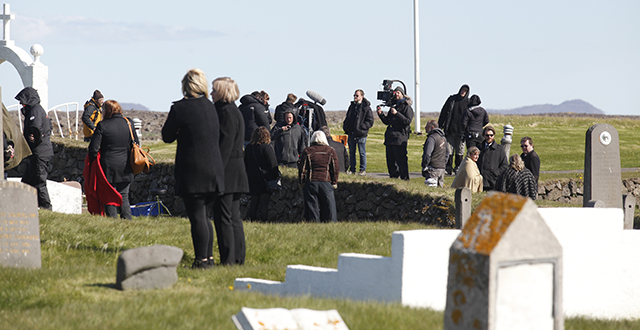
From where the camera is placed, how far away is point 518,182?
11352 mm

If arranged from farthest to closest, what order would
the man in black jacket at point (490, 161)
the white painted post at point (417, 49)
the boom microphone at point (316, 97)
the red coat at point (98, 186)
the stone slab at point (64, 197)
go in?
A: the white painted post at point (417, 49), the boom microphone at point (316, 97), the stone slab at point (64, 197), the man in black jacket at point (490, 161), the red coat at point (98, 186)

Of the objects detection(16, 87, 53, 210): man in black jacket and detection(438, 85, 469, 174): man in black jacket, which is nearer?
detection(16, 87, 53, 210): man in black jacket

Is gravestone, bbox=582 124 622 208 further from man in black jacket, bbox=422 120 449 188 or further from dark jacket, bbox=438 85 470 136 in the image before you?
dark jacket, bbox=438 85 470 136

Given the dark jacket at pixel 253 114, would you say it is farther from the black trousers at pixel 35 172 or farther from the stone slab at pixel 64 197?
the black trousers at pixel 35 172

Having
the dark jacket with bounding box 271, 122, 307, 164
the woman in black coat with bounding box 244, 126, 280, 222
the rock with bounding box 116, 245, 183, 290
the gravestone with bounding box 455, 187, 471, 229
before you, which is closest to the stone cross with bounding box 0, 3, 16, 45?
the dark jacket with bounding box 271, 122, 307, 164

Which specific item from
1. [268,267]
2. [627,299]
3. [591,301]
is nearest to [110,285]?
[268,267]

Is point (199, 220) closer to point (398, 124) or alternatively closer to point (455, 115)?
point (398, 124)

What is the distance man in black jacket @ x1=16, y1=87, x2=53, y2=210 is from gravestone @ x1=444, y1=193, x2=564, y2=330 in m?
9.74

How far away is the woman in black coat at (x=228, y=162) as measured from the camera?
23.6ft

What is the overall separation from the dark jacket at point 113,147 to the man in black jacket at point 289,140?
4688mm

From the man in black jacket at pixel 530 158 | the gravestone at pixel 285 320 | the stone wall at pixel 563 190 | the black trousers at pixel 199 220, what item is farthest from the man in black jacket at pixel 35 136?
the stone wall at pixel 563 190

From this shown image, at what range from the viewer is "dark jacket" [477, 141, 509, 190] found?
12.9 m

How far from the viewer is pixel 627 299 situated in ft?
23.5

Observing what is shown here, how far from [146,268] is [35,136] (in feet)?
23.1
